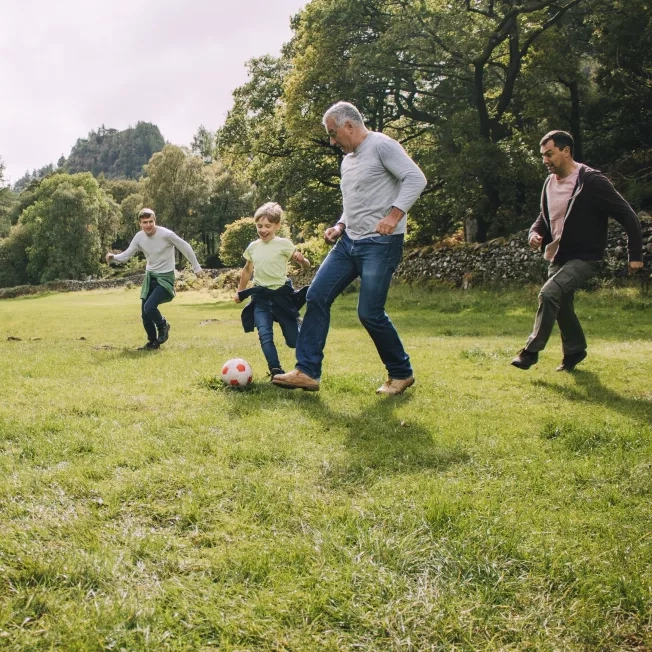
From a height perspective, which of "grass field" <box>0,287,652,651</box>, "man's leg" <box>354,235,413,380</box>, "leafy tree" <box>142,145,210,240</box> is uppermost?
"leafy tree" <box>142,145,210,240</box>

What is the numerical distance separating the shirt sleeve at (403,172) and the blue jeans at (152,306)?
5.47 metres

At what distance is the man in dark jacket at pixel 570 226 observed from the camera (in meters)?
5.48

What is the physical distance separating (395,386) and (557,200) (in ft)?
9.24

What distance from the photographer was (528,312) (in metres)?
14.1

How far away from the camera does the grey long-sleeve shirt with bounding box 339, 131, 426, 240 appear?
4.90 m

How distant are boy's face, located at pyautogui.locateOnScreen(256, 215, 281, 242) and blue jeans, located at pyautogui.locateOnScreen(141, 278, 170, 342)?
3587mm

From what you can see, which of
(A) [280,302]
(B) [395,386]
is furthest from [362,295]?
(A) [280,302]

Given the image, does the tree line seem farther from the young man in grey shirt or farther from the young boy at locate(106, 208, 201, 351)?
the young man in grey shirt

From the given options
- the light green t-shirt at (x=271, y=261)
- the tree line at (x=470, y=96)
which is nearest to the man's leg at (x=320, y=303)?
the light green t-shirt at (x=271, y=261)

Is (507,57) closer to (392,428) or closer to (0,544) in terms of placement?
(392,428)

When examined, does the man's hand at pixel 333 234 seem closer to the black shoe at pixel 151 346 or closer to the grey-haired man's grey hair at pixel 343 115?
the grey-haired man's grey hair at pixel 343 115

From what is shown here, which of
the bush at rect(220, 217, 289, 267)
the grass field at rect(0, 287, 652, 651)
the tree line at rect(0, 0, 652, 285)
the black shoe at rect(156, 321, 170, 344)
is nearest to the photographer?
the grass field at rect(0, 287, 652, 651)

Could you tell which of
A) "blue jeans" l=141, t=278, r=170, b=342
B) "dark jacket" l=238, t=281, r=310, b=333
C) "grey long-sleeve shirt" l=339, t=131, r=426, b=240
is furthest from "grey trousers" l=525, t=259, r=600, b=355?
"blue jeans" l=141, t=278, r=170, b=342

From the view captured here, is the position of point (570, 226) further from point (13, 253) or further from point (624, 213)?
point (13, 253)
